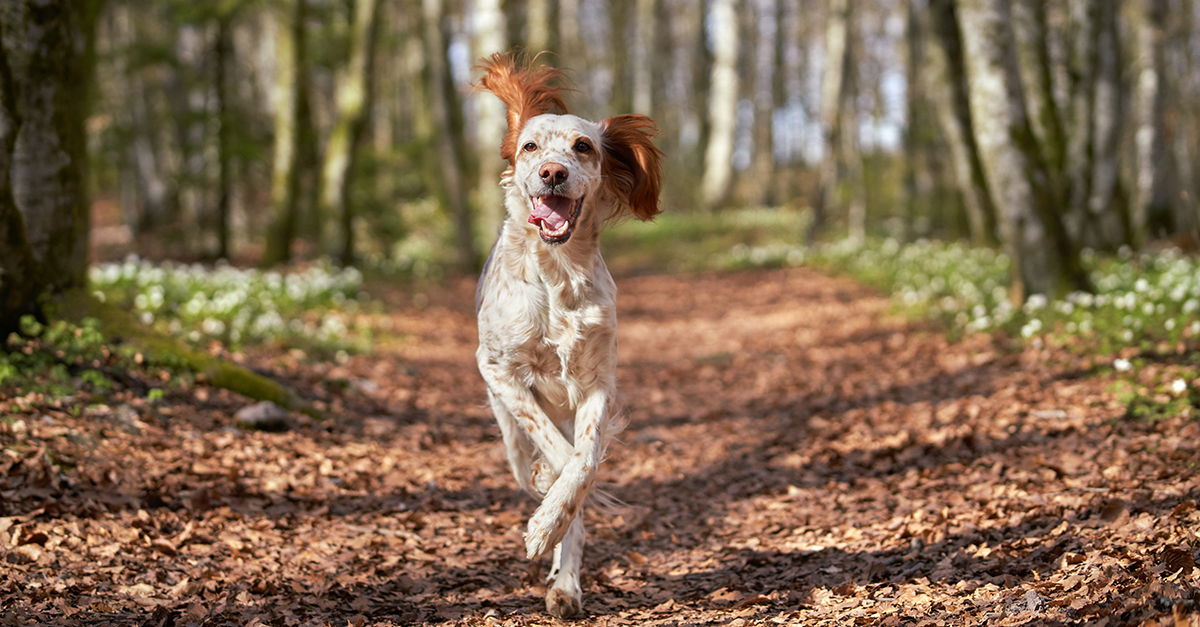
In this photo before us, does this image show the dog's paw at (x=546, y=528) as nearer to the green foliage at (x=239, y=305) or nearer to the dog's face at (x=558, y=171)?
the dog's face at (x=558, y=171)

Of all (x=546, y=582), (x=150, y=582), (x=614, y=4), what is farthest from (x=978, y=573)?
(x=614, y=4)

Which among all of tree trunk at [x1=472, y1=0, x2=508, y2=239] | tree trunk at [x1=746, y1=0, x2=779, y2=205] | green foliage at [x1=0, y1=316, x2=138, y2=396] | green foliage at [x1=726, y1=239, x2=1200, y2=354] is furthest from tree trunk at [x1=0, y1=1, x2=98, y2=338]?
tree trunk at [x1=746, y1=0, x2=779, y2=205]

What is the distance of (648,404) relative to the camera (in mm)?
8320

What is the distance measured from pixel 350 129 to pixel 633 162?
1116cm

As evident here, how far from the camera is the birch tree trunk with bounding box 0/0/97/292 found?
5426 millimetres

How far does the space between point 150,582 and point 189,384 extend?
8.55ft

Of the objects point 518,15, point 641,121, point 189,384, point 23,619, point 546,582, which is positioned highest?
point 518,15

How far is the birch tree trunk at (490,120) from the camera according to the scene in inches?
535

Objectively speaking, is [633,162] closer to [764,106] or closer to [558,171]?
[558,171]

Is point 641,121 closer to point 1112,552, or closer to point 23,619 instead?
point 1112,552

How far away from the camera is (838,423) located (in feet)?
22.2

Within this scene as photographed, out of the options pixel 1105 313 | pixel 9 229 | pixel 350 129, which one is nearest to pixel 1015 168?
pixel 1105 313

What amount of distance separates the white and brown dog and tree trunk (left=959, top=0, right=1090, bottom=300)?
5851mm

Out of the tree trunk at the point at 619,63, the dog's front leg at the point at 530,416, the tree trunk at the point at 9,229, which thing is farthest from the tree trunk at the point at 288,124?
the tree trunk at the point at 619,63
